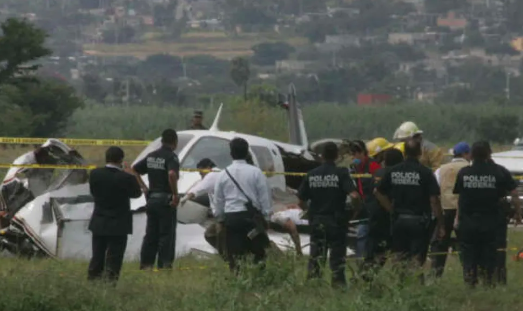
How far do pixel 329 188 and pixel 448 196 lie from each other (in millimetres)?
2327

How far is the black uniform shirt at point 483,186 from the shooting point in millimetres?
13734

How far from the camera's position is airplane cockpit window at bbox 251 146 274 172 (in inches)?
818

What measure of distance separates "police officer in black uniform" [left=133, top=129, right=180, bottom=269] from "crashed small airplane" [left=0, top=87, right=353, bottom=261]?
1.28 meters

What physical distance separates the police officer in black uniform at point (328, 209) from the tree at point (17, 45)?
54518 millimetres

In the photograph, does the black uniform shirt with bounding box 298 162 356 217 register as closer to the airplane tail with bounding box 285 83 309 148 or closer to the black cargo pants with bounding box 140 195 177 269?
the black cargo pants with bounding box 140 195 177 269

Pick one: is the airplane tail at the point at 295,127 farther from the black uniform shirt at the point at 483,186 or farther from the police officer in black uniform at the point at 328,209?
the black uniform shirt at the point at 483,186

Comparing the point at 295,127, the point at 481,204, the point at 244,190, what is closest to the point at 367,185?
the point at 481,204

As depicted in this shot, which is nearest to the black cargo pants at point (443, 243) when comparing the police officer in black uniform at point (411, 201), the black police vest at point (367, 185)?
the black police vest at point (367, 185)

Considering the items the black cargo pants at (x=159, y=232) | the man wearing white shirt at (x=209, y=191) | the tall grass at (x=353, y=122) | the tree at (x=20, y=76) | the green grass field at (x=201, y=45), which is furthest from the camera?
the green grass field at (x=201, y=45)

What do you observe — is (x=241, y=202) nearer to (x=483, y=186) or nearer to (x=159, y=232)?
(x=159, y=232)


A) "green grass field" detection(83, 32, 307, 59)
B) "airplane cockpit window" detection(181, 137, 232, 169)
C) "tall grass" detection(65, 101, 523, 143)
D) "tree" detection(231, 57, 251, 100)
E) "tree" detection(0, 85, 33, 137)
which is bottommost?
"green grass field" detection(83, 32, 307, 59)

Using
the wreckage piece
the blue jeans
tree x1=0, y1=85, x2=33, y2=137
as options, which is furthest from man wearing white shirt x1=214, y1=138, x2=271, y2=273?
tree x1=0, y1=85, x2=33, y2=137

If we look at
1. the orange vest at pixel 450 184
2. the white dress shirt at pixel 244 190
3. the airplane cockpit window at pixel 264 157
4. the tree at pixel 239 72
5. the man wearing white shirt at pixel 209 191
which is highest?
the white dress shirt at pixel 244 190

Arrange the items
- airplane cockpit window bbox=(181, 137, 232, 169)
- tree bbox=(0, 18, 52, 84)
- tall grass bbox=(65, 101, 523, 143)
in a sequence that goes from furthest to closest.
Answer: tall grass bbox=(65, 101, 523, 143) → tree bbox=(0, 18, 52, 84) → airplane cockpit window bbox=(181, 137, 232, 169)
